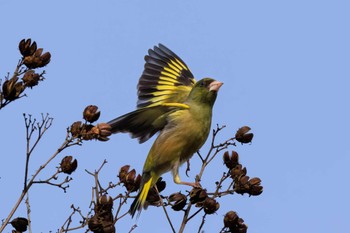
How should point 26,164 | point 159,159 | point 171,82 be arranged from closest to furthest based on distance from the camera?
point 26,164 → point 159,159 → point 171,82

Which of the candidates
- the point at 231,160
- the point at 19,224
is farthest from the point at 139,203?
the point at 19,224

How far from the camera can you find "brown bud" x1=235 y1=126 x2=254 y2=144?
4.95 meters

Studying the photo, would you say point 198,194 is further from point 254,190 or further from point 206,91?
point 206,91

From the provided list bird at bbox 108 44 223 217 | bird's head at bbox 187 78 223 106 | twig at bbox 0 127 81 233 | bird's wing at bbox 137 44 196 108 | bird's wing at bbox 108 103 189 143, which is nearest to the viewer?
twig at bbox 0 127 81 233

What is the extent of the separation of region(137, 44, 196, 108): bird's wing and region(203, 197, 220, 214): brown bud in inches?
98.1

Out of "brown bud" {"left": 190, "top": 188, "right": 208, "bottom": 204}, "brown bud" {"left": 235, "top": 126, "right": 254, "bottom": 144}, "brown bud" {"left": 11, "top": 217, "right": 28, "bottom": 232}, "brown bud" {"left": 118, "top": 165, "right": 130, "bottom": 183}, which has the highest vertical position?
"brown bud" {"left": 235, "top": 126, "right": 254, "bottom": 144}

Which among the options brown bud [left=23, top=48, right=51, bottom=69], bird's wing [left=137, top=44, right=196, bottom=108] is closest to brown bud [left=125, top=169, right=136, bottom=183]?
brown bud [left=23, top=48, right=51, bottom=69]

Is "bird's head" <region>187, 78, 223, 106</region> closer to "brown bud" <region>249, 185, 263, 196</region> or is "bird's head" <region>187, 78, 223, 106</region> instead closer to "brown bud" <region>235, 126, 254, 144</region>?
"brown bud" <region>235, 126, 254, 144</region>

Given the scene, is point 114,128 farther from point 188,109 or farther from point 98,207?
point 98,207

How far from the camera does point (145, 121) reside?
20.3ft

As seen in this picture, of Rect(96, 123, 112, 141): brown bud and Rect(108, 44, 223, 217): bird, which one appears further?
Rect(108, 44, 223, 217): bird

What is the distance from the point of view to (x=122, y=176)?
4559mm

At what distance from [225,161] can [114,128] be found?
1.40 meters

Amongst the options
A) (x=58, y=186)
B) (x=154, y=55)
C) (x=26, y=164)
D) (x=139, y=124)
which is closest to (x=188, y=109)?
(x=139, y=124)
